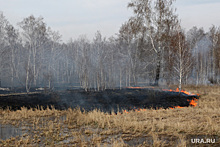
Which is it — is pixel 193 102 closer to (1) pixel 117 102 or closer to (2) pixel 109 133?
(1) pixel 117 102

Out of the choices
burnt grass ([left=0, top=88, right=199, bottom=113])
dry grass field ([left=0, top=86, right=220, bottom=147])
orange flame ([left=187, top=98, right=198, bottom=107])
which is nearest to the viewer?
dry grass field ([left=0, top=86, right=220, bottom=147])

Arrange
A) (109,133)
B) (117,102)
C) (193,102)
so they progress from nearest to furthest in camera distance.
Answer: (109,133) < (193,102) < (117,102)

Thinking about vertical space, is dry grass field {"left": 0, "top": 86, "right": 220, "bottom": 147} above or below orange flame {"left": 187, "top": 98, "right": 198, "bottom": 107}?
below

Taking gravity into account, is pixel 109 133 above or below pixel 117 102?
below

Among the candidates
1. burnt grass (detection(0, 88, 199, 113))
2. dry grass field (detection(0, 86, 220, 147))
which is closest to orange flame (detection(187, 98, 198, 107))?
burnt grass (detection(0, 88, 199, 113))

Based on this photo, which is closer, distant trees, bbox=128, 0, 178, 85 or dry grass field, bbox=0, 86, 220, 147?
dry grass field, bbox=0, 86, 220, 147

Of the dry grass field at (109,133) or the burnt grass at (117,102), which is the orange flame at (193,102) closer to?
the burnt grass at (117,102)

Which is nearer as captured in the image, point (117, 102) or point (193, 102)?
point (193, 102)

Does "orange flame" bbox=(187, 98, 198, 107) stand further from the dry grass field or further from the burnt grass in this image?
the dry grass field

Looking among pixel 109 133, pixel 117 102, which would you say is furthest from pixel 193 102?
pixel 109 133

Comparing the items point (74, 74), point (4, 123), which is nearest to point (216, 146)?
point (4, 123)

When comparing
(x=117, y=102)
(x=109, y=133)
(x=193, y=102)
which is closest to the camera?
(x=109, y=133)

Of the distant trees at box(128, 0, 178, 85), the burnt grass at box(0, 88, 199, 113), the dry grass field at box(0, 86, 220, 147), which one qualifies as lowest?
the dry grass field at box(0, 86, 220, 147)

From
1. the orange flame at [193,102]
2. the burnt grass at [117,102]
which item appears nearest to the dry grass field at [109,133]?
the burnt grass at [117,102]
